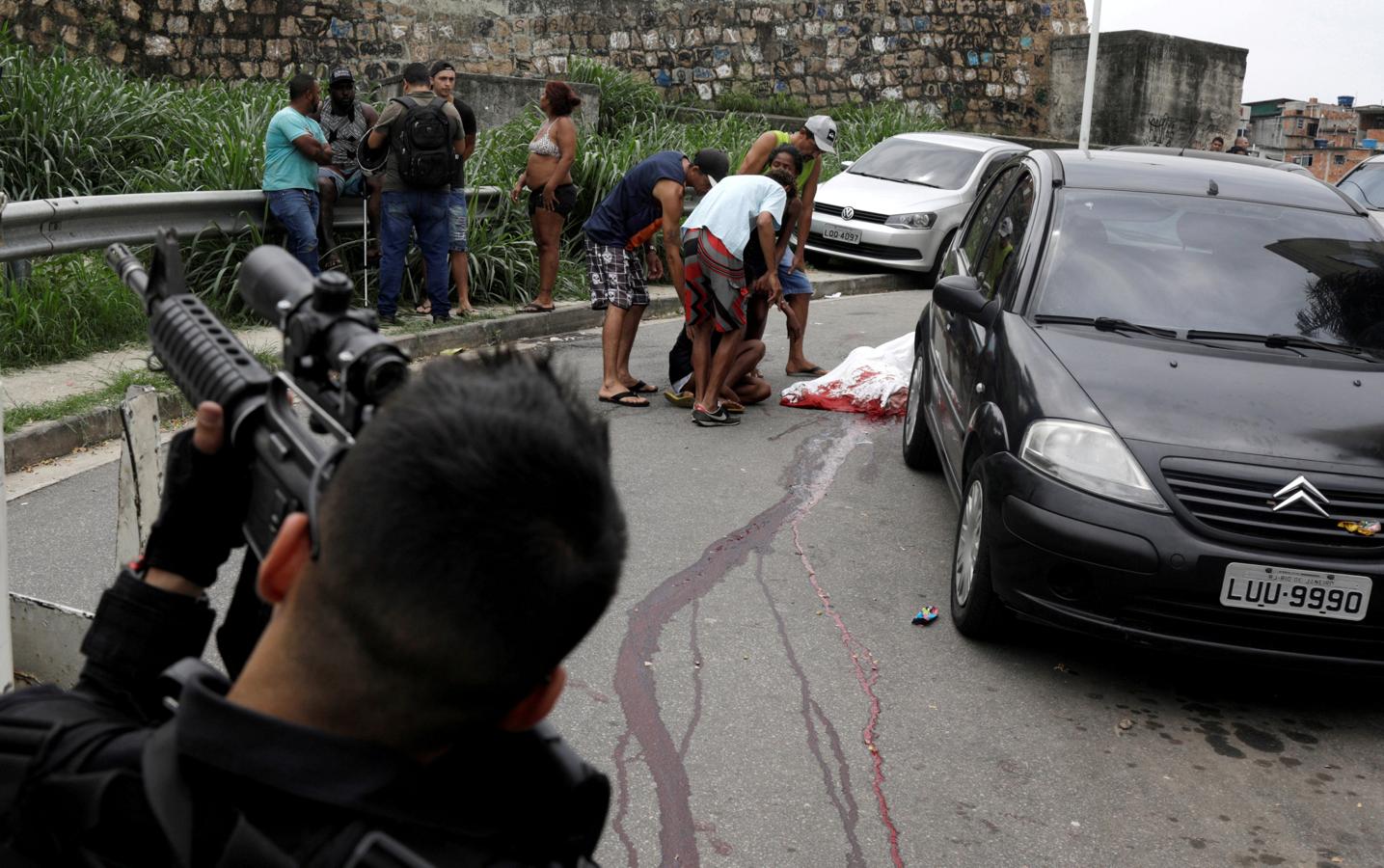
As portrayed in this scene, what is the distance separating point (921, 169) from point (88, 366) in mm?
10370

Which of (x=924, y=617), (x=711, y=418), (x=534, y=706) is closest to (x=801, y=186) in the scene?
(x=711, y=418)

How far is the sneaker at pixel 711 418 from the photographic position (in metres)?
7.89

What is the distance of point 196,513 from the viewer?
1704 mm

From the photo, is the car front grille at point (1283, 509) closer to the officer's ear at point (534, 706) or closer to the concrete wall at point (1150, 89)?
the officer's ear at point (534, 706)

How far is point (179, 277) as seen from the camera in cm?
181

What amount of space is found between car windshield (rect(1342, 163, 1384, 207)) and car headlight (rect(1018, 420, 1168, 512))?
11547 mm

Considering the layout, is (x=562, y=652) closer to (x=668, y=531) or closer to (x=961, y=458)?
(x=961, y=458)

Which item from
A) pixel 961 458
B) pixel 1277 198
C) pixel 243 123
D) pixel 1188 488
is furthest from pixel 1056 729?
pixel 243 123

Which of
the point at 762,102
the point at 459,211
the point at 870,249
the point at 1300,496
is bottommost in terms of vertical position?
the point at 870,249

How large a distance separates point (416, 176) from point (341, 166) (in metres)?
1.23

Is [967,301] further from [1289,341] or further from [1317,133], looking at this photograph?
[1317,133]

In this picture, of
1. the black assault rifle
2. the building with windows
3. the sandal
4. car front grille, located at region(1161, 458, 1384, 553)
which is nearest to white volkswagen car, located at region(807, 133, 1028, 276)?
the sandal

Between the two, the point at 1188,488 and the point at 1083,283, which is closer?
the point at 1188,488

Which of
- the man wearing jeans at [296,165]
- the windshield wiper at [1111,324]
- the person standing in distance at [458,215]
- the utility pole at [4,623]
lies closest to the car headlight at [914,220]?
the person standing in distance at [458,215]
